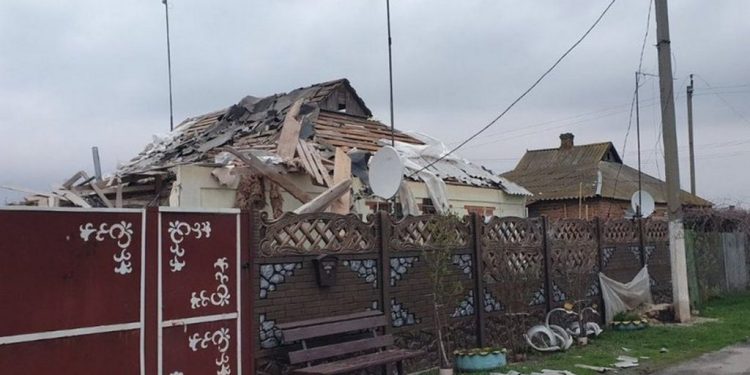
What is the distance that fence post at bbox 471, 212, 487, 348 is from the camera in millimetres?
9555

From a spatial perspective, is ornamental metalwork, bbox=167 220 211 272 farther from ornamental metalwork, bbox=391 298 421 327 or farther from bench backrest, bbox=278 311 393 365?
ornamental metalwork, bbox=391 298 421 327

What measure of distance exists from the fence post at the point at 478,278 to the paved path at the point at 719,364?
2.39m

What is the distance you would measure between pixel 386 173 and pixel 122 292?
4817mm

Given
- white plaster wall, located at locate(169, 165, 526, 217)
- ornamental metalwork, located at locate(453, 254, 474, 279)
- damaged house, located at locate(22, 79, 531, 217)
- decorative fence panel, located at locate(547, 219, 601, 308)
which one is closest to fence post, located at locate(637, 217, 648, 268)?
decorative fence panel, located at locate(547, 219, 601, 308)

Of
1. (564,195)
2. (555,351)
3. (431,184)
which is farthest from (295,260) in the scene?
(564,195)

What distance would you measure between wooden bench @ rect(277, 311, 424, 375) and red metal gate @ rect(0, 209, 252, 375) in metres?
0.56

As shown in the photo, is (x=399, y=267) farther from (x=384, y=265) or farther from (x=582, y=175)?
(x=582, y=175)

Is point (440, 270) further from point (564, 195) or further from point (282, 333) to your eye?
point (564, 195)

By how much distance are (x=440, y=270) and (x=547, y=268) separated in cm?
300

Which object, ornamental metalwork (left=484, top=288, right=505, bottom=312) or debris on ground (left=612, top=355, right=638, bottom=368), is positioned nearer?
debris on ground (left=612, top=355, right=638, bottom=368)

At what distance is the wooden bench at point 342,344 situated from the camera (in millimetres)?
6746

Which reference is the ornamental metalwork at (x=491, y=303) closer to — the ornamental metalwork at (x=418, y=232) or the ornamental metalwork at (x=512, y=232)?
the ornamental metalwork at (x=512, y=232)

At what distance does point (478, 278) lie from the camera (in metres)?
9.61


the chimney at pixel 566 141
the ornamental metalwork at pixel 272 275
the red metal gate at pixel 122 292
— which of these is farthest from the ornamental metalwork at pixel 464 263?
the chimney at pixel 566 141
